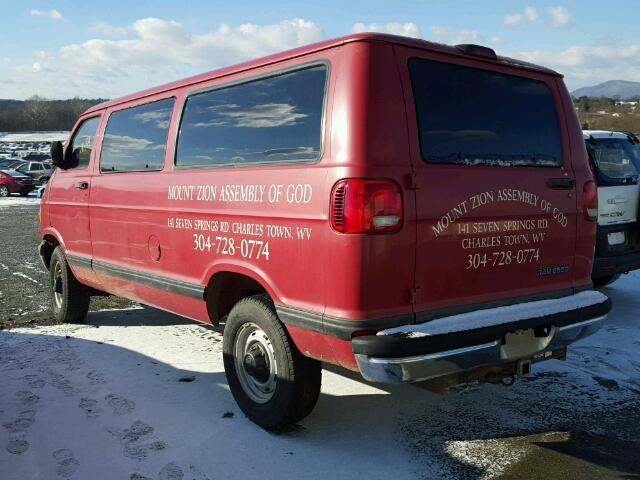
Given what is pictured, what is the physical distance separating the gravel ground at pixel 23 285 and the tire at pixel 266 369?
3.21 meters

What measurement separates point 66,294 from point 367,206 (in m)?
4.19

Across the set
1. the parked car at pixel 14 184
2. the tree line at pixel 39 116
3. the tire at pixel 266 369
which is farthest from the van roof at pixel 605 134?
the tree line at pixel 39 116

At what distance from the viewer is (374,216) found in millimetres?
2924

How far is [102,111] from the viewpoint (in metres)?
5.59

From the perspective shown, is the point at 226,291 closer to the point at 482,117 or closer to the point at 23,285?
the point at 482,117

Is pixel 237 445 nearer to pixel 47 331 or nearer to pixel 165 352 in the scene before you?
pixel 165 352

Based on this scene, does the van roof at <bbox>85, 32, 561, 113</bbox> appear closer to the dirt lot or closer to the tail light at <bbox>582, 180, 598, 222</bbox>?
the tail light at <bbox>582, 180, 598, 222</bbox>

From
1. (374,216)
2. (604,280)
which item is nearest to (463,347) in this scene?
(374,216)

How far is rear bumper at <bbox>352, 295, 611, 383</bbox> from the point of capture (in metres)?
2.93

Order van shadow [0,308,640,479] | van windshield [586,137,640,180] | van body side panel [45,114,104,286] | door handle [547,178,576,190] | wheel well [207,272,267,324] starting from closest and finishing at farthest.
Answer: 1. van shadow [0,308,640,479]
2. door handle [547,178,576,190]
3. wheel well [207,272,267,324]
4. van body side panel [45,114,104,286]
5. van windshield [586,137,640,180]

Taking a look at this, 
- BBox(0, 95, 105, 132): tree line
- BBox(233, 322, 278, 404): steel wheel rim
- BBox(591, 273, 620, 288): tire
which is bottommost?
BBox(591, 273, 620, 288): tire

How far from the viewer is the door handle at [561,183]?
363 cm

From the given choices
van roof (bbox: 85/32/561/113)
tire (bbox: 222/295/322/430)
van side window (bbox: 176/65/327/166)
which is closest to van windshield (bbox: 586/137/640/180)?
van roof (bbox: 85/32/561/113)

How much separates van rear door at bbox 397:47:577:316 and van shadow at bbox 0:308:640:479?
0.86 meters
